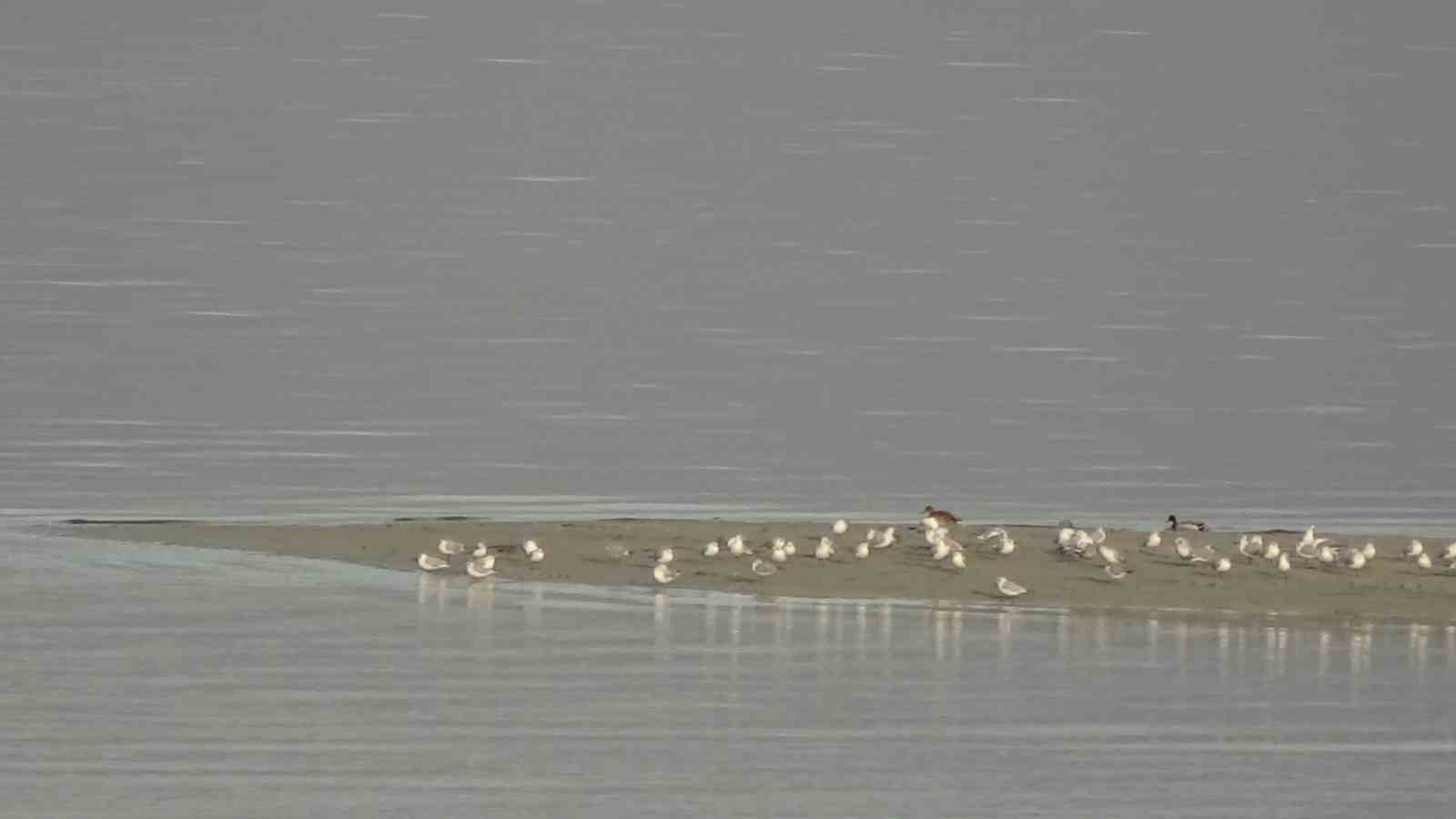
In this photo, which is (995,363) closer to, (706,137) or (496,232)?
(496,232)

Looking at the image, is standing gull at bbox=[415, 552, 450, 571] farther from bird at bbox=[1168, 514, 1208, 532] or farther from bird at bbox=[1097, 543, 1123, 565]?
bird at bbox=[1168, 514, 1208, 532]

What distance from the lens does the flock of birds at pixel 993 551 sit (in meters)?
19.1

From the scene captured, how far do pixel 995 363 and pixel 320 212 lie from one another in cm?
4074

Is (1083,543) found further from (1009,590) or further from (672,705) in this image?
(672,705)

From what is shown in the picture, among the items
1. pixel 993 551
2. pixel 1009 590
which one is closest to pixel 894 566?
pixel 993 551

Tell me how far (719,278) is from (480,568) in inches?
1922

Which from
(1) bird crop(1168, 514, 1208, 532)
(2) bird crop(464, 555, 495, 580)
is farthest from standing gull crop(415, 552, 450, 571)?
(1) bird crop(1168, 514, 1208, 532)

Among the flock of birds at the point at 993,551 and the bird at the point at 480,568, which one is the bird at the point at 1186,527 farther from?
the bird at the point at 480,568

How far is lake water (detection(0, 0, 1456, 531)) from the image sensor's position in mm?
28594

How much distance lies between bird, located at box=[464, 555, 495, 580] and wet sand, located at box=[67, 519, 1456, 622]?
109 millimetres

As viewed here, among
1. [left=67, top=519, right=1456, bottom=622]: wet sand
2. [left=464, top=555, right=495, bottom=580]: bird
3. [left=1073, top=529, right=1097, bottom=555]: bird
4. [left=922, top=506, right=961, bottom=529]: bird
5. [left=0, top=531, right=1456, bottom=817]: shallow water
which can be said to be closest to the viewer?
[left=0, top=531, right=1456, bottom=817]: shallow water

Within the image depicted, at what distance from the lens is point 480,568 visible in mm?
19047

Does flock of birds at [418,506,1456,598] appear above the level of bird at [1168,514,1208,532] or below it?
below

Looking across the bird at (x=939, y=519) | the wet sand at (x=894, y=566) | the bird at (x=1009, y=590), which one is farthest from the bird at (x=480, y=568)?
the bird at (x=1009, y=590)
